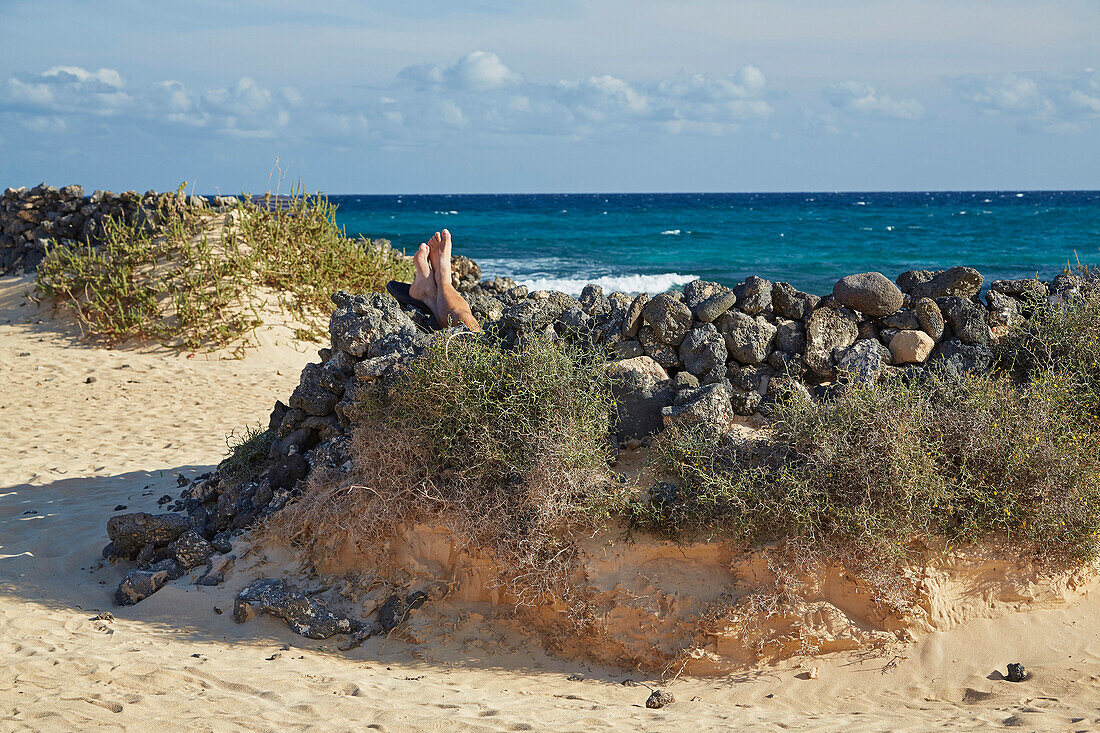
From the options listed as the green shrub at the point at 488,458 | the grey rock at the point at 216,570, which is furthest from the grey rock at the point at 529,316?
the grey rock at the point at 216,570

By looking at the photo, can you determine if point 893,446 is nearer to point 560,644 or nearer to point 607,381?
point 607,381

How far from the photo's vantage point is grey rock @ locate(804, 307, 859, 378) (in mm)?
4699

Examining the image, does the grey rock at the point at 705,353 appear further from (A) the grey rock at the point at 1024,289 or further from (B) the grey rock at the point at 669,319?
(A) the grey rock at the point at 1024,289

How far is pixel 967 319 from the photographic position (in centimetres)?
485

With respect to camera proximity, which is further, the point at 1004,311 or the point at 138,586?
the point at 1004,311

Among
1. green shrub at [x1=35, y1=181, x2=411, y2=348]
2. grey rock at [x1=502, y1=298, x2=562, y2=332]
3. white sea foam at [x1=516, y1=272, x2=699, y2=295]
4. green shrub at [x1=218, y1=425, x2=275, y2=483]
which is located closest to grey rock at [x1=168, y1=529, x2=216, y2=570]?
green shrub at [x1=218, y1=425, x2=275, y2=483]

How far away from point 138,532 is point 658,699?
3289 millimetres

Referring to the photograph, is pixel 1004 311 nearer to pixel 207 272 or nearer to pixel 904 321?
pixel 904 321

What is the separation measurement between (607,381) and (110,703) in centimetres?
270

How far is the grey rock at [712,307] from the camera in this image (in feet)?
16.0

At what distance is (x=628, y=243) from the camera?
111 ft

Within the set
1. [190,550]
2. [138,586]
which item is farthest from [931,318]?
[138,586]

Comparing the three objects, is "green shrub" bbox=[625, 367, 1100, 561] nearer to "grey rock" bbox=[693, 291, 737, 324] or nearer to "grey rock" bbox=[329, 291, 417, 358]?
"grey rock" bbox=[693, 291, 737, 324]

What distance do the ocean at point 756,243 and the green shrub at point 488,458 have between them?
1482 cm
